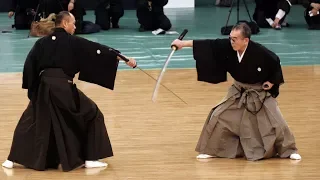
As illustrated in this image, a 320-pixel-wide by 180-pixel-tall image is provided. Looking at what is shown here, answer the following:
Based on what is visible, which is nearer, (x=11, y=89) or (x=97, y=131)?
(x=97, y=131)

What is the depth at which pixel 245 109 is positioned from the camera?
5.94 m

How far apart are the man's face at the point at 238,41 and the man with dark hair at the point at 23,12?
6811 mm

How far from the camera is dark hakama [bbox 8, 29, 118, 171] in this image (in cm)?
568

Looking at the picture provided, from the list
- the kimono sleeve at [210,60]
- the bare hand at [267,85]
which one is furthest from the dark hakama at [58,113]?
the bare hand at [267,85]

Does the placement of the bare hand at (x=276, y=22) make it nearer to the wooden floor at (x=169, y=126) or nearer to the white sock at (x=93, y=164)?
the wooden floor at (x=169, y=126)

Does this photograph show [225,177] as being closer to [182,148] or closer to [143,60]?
[182,148]

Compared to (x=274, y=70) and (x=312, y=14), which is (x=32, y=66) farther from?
(x=312, y=14)

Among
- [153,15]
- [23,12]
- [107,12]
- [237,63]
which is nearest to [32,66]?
[237,63]

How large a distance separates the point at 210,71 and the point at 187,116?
1354 mm

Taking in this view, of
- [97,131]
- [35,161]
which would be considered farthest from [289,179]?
[35,161]

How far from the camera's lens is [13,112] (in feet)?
24.5

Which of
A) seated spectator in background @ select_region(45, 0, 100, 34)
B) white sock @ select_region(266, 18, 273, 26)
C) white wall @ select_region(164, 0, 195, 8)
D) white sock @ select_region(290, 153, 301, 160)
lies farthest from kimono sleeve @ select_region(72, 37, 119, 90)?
white wall @ select_region(164, 0, 195, 8)

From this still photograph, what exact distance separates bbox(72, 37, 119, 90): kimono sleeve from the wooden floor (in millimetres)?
714

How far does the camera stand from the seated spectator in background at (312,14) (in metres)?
11.7
